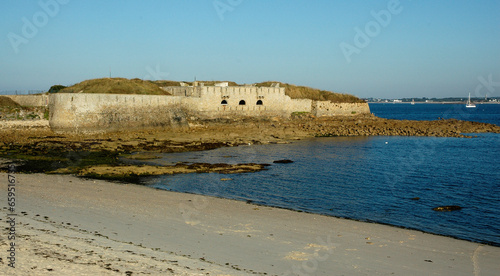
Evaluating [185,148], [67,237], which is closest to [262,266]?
[67,237]

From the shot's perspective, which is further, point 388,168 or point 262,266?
point 388,168

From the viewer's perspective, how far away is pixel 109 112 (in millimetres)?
38500

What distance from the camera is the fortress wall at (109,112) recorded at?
36312 millimetres

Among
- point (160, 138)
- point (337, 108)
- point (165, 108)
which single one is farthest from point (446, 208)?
point (337, 108)

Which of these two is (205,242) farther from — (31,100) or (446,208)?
(31,100)

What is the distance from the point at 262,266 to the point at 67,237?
4.70 m

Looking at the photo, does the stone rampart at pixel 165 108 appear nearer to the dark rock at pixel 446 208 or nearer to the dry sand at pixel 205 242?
the dry sand at pixel 205 242

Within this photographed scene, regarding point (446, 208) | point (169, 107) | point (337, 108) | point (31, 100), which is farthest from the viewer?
point (337, 108)

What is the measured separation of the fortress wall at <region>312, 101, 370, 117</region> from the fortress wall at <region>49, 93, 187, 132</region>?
22935 millimetres

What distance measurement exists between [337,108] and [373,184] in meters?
43.8

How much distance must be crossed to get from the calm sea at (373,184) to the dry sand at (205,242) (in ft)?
5.68

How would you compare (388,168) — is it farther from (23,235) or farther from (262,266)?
(23,235)

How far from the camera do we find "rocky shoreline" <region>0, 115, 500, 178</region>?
23062mm

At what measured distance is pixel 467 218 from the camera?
14.4 metres
